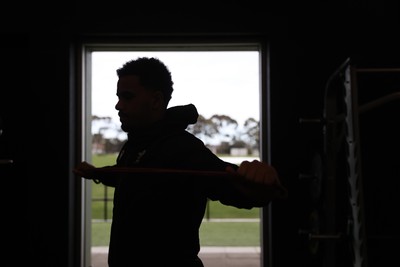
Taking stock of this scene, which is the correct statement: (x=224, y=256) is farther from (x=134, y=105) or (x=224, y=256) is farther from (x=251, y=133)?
(x=134, y=105)

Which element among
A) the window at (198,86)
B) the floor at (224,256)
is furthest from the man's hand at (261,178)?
the floor at (224,256)

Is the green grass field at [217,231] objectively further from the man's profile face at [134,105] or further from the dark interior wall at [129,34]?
the man's profile face at [134,105]

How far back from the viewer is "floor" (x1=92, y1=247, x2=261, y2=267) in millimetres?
4035

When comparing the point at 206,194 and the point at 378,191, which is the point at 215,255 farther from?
the point at 206,194

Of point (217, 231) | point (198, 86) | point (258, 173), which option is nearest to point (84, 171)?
point (258, 173)

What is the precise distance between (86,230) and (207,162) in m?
1.89

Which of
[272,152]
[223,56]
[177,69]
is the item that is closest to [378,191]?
[272,152]

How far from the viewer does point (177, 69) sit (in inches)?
107

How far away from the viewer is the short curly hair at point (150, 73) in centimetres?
113

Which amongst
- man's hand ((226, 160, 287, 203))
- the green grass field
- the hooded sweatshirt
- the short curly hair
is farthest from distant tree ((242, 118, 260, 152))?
man's hand ((226, 160, 287, 203))

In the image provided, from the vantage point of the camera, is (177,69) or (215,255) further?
(215,255)

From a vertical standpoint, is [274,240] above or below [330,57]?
below

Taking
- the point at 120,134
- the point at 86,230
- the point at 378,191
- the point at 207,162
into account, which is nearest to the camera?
the point at 207,162

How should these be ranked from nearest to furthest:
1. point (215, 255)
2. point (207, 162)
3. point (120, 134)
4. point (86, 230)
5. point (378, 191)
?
point (207, 162), point (378, 191), point (86, 230), point (120, 134), point (215, 255)
